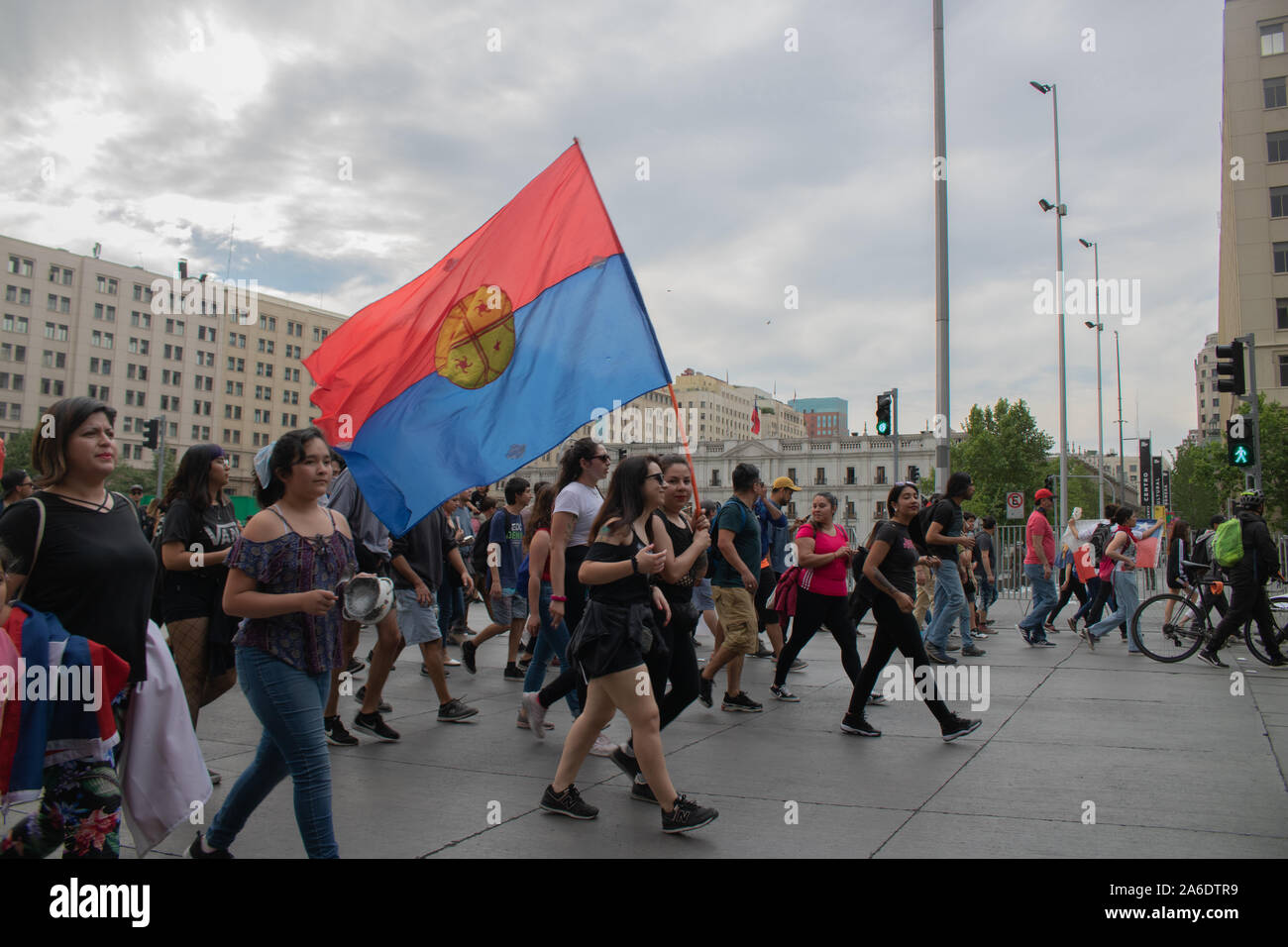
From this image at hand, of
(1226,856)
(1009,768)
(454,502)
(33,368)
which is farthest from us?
(33,368)

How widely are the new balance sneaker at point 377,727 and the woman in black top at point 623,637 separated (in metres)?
2.08

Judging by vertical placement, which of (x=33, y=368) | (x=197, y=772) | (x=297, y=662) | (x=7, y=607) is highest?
(x=33, y=368)

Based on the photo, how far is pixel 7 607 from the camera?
3051 mm

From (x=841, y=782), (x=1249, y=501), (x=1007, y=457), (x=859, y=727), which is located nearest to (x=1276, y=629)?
(x=1249, y=501)

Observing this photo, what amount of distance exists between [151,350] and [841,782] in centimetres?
10676

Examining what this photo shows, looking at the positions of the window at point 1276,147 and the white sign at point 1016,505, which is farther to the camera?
the window at point 1276,147

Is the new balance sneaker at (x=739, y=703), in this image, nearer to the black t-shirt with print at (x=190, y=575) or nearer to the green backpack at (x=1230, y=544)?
the black t-shirt with print at (x=190, y=575)

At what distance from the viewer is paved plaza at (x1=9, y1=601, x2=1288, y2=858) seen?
4.29 metres

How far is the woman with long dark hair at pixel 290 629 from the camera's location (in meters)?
3.46

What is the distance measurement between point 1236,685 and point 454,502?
769cm

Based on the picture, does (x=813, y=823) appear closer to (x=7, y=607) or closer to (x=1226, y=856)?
(x=1226, y=856)

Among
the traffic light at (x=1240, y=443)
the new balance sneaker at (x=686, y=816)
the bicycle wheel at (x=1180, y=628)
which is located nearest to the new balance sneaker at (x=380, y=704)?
the new balance sneaker at (x=686, y=816)

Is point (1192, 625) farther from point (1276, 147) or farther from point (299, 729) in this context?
point (1276, 147)
